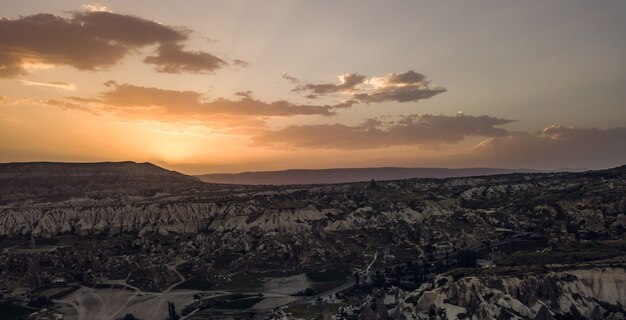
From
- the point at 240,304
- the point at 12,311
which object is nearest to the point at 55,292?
the point at 12,311

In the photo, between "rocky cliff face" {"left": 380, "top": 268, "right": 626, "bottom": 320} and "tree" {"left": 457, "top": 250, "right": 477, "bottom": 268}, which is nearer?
"rocky cliff face" {"left": 380, "top": 268, "right": 626, "bottom": 320}

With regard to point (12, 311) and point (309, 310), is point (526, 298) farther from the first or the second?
point (12, 311)

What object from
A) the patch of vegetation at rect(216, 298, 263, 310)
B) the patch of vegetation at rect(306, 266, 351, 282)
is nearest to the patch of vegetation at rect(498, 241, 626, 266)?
the patch of vegetation at rect(306, 266, 351, 282)

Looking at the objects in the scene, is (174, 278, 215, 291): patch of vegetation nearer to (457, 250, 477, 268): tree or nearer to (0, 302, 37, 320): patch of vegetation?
(0, 302, 37, 320): patch of vegetation

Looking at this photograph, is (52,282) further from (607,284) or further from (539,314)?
(607,284)

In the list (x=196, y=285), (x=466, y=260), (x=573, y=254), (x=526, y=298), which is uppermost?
(x=573, y=254)

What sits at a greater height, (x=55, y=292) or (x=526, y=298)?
(x=526, y=298)

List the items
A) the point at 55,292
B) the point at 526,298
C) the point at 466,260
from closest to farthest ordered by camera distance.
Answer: the point at 526,298 < the point at 55,292 < the point at 466,260

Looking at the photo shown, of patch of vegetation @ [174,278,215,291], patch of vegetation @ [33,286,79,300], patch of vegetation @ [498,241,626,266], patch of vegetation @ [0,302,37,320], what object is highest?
patch of vegetation @ [498,241,626,266]

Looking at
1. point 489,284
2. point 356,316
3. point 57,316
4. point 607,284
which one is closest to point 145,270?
point 57,316
